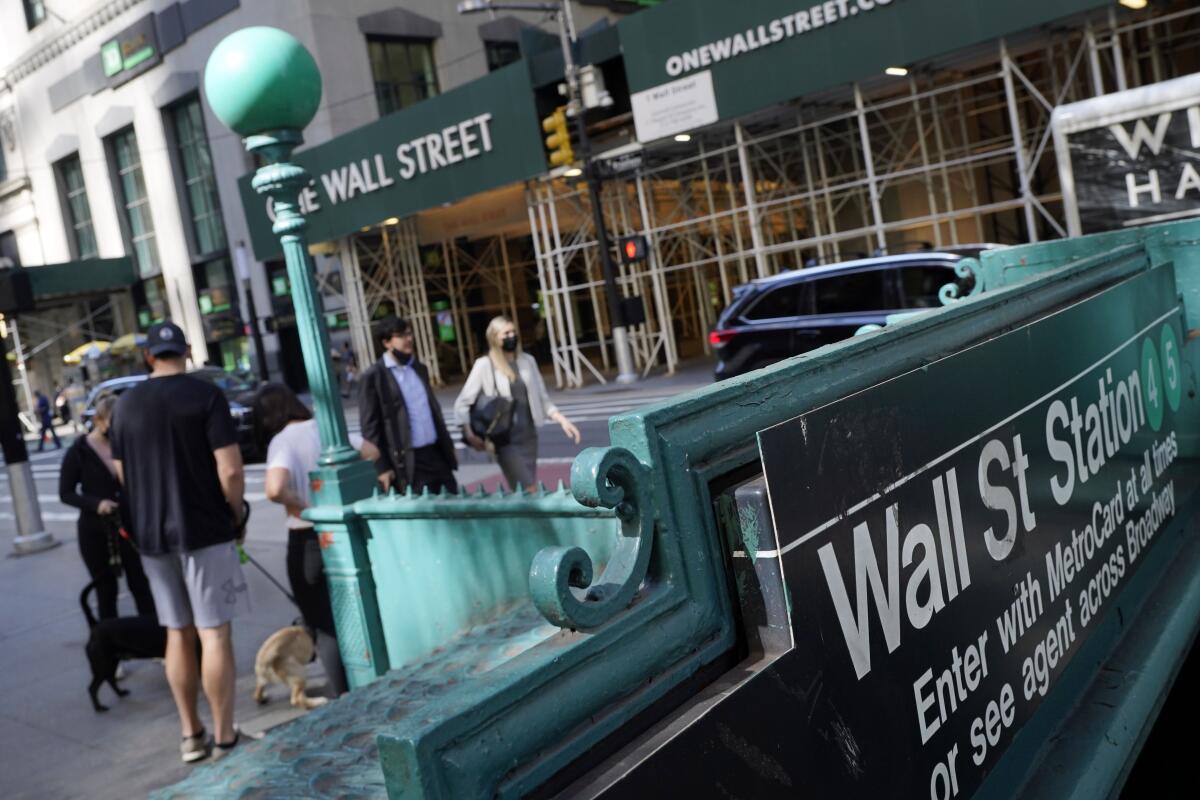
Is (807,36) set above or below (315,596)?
above

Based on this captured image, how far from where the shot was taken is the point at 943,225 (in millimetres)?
24500

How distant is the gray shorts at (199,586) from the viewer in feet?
15.9

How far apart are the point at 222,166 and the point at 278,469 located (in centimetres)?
3071

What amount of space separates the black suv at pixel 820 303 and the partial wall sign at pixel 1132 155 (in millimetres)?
6230

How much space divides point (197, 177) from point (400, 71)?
876 cm

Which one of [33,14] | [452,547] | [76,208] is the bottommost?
[452,547]

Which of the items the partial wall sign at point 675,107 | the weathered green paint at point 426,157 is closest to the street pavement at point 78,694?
the partial wall sign at point 675,107

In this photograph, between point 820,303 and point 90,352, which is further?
point 90,352

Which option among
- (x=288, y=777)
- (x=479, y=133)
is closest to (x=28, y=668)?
(x=288, y=777)

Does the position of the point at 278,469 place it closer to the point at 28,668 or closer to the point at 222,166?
the point at 28,668

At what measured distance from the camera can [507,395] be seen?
7.31 m

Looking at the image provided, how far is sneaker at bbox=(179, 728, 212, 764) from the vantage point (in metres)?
5.01

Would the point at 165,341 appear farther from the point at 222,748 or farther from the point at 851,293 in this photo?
the point at 851,293

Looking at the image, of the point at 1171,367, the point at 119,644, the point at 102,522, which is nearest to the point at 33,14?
the point at 102,522
